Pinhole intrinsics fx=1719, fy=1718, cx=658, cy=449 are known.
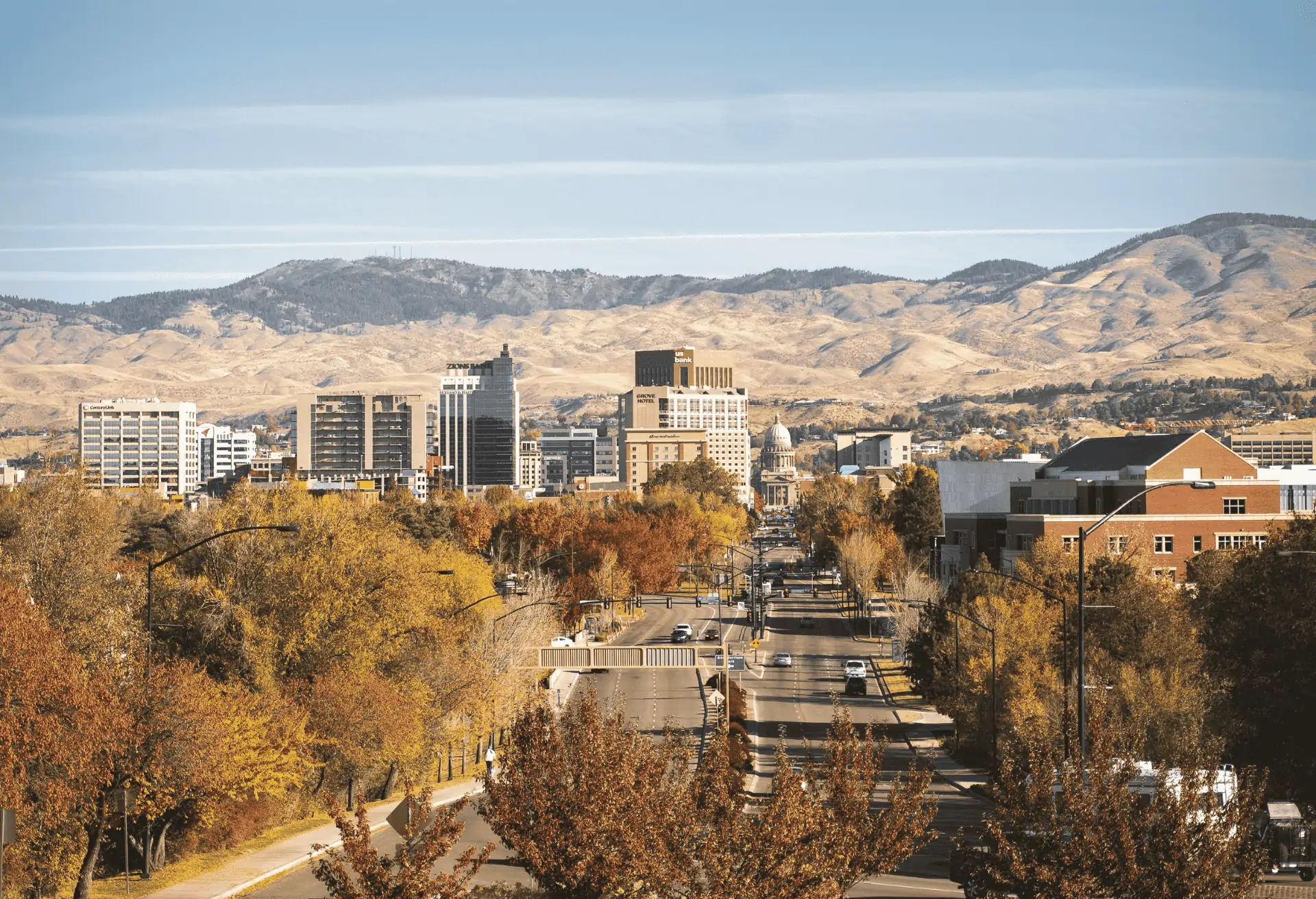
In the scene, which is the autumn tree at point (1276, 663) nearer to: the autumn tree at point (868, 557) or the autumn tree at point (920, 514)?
the autumn tree at point (868, 557)

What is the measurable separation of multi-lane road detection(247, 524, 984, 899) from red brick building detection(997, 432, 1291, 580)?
53.8 feet

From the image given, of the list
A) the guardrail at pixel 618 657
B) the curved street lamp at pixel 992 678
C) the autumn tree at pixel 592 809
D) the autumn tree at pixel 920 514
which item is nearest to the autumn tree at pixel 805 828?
the autumn tree at pixel 592 809

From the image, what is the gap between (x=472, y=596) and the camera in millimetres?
92438

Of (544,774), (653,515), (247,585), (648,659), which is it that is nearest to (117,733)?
(544,774)

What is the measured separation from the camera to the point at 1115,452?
12288cm

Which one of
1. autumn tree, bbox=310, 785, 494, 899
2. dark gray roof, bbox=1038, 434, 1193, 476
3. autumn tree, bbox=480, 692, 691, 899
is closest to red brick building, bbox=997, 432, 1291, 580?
dark gray roof, bbox=1038, 434, 1193, 476

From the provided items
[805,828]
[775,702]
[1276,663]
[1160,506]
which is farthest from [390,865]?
[1160,506]

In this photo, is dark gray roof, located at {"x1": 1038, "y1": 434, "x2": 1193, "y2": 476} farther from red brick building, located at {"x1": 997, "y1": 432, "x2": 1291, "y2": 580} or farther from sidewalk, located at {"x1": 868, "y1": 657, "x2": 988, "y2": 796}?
sidewalk, located at {"x1": 868, "y1": 657, "x2": 988, "y2": 796}

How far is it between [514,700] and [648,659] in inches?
626

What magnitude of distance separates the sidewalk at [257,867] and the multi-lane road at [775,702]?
27.2 inches

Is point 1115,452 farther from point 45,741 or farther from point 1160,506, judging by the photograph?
point 45,741

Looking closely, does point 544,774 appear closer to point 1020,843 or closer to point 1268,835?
point 1020,843

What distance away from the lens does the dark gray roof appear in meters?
117

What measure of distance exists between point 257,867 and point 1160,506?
73.9 meters
